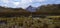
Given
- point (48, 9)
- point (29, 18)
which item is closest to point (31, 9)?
point (29, 18)

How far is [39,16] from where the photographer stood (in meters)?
1.91

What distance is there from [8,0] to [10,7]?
5.0 inches

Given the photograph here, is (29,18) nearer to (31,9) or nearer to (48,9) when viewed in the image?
(31,9)

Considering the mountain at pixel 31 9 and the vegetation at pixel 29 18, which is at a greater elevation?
the mountain at pixel 31 9

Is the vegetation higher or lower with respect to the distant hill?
lower

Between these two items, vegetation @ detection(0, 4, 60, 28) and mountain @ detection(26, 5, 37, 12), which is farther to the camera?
mountain @ detection(26, 5, 37, 12)

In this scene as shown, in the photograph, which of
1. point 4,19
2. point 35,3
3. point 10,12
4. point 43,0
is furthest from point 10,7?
point 43,0

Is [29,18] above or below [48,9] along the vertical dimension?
below

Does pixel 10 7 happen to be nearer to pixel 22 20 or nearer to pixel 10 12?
pixel 10 12

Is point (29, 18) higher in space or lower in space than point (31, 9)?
lower

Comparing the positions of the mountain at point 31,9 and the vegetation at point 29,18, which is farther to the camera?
the mountain at point 31,9

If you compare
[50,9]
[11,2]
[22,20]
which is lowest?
[22,20]

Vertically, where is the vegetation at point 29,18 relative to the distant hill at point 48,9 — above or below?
below

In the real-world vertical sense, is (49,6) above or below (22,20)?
above
